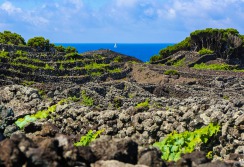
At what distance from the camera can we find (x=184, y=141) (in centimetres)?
1368

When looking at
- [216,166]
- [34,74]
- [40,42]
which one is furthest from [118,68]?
[216,166]

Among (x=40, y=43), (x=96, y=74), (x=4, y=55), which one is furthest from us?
(x=40, y=43)

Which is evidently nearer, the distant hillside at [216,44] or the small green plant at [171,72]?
the small green plant at [171,72]

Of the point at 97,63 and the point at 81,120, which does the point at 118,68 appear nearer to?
the point at 97,63

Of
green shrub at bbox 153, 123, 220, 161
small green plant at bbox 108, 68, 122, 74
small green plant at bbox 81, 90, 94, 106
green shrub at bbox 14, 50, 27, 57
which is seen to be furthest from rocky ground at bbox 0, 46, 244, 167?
→ small green plant at bbox 108, 68, 122, 74

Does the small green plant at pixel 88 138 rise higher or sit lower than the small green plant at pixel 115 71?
lower

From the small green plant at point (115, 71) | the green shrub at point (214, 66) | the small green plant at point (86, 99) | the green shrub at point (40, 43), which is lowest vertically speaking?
the small green plant at point (86, 99)

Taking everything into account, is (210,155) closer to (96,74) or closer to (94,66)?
(96,74)

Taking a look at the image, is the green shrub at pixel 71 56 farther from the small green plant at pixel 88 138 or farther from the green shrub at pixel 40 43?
the small green plant at pixel 88 138

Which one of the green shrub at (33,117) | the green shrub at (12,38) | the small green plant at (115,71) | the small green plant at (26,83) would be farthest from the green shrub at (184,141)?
the green shrub at (12,38)

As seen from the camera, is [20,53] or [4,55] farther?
[20,53]

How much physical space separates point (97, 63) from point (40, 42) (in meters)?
9.57

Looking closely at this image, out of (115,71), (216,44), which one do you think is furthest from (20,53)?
(216,44)

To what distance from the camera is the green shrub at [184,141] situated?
1287 centimetres
